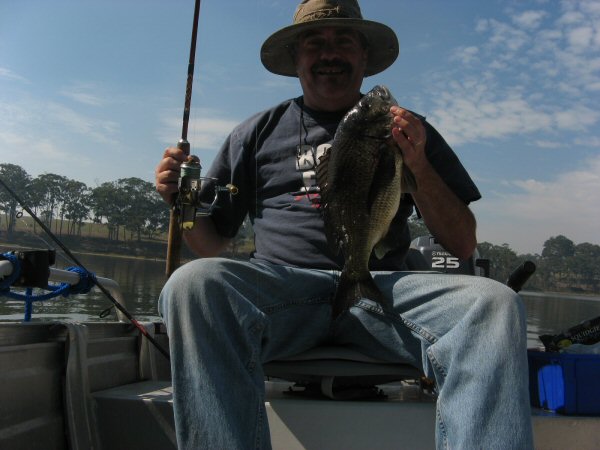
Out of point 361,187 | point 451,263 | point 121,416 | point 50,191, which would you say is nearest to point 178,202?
point 361,187

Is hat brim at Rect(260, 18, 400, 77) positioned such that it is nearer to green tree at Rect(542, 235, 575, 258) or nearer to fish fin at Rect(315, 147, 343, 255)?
fish fin at Rect(315, 147, 343, 255)

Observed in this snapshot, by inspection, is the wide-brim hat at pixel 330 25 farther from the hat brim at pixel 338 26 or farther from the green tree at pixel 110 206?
the green tree at pixel 110 206

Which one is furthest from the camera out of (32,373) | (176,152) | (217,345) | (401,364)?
(176,152)

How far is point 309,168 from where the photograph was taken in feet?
10.8

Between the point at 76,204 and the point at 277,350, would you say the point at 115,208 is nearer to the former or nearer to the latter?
the point at 76,204

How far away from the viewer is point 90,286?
345 cm

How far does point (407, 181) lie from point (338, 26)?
132 cm

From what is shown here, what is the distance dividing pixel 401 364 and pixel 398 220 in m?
0.87

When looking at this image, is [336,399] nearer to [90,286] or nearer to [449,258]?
[90,286]

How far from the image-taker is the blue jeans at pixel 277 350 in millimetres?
1992

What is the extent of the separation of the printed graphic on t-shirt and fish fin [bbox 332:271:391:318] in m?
0.66

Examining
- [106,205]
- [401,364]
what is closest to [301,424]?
[401,364]

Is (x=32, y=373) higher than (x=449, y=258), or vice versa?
(x=449, y=258)

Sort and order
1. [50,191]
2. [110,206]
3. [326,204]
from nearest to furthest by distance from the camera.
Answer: [326,204]
[50,191]
[110,206]
